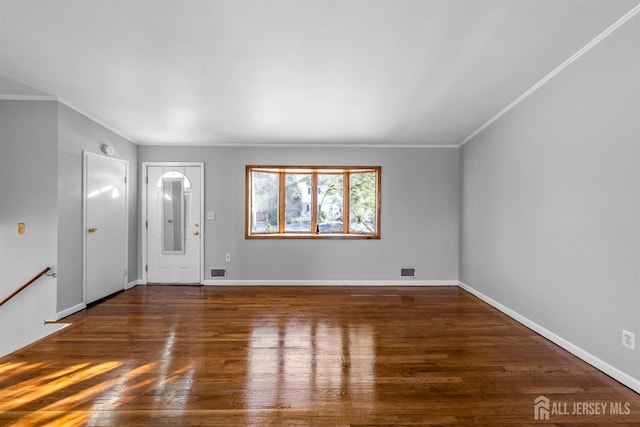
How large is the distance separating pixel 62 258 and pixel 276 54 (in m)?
3.41

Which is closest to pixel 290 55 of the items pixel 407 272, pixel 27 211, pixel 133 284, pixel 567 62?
pixel 567 62

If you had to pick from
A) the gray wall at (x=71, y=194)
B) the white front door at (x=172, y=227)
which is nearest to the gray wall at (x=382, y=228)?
the white front door at (x=172, y=227)

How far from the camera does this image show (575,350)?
260cm

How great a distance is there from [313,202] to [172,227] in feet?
8.26

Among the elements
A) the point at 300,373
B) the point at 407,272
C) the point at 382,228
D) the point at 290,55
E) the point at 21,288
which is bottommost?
the point at 300,373

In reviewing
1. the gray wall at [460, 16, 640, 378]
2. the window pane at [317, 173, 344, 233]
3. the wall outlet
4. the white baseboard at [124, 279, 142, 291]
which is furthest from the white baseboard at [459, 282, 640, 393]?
the white baseboard at [124, 279, 142, 291]

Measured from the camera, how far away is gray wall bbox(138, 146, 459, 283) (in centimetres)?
512

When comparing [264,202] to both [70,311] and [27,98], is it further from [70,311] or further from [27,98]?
[27,98]

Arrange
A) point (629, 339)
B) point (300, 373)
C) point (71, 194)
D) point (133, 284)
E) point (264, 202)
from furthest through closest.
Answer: point (264, 202), point (133, 284), point (71, 194), point (300, 373), point (629, 339)

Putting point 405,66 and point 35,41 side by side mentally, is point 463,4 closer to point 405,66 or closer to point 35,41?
point 405,66

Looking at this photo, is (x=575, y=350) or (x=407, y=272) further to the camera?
(x=407, y=272)

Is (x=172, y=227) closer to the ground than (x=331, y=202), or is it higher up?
closer to the ground

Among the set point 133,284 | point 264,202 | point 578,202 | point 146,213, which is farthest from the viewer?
point 264,202

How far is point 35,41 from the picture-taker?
7.30 ft
